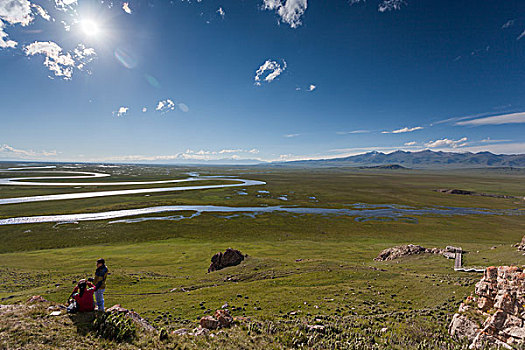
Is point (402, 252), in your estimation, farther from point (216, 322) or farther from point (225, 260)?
point (216, 322)

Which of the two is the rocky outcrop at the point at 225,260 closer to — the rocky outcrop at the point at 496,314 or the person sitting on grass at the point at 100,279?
the person sitting on grass at the point at 100,279

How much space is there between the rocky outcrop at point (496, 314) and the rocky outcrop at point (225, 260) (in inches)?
929

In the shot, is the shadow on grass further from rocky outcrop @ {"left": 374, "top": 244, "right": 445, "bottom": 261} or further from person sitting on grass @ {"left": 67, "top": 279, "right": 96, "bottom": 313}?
rocky outcrop @ {"left": 374, "top": 244, "right": 445, "bottom": 261}

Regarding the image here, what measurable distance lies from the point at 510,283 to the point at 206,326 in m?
18.6

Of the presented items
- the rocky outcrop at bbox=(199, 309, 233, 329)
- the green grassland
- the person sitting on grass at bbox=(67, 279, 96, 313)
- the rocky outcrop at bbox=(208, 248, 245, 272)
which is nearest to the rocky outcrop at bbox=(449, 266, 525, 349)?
the green grassland

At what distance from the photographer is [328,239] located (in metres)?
52.9

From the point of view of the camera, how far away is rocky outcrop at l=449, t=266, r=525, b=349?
11.5 m

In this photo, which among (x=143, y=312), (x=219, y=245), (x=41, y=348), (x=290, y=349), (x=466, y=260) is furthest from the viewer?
(x=219, y=245)

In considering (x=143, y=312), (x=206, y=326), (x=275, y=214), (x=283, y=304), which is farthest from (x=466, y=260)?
(x=275, y=214)

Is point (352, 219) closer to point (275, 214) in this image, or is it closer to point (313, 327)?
point (275, 214)

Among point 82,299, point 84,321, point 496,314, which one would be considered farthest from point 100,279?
point 496,314

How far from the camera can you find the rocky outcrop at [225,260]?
100 ft

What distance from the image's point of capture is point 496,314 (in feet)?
40.1

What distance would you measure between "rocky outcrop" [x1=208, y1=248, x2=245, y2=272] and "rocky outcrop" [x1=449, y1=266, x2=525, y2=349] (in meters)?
23.6
